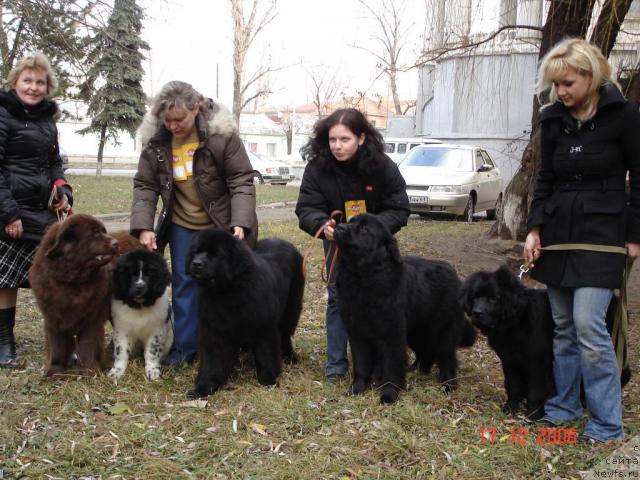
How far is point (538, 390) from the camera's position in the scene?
4461 mm

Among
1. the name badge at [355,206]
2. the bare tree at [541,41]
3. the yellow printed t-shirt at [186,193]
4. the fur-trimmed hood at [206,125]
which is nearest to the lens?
the name badge at [355,206]

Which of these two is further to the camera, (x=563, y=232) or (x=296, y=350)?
(x=296, y=350)

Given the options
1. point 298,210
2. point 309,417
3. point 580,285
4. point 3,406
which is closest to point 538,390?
point 580,285

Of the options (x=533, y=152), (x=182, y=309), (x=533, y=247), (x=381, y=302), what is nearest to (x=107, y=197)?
(x=533, y=152)

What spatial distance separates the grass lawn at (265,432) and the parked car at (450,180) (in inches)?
419

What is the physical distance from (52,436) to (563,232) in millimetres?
3434

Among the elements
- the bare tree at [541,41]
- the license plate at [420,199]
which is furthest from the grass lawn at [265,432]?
the license plate at [420,199]

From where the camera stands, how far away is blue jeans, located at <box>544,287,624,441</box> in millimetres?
3877

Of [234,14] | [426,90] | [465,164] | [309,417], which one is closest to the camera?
[309,417]

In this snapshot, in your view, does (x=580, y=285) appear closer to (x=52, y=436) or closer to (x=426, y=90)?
(x=52, y=436)

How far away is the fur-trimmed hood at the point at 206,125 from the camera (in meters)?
5.25

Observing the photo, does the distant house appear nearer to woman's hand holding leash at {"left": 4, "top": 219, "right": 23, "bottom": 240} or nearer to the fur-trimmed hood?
the fur-trimmed hood

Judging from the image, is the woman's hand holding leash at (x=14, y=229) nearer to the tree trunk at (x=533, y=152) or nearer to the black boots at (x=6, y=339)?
the black boots at (x=6, y=339)

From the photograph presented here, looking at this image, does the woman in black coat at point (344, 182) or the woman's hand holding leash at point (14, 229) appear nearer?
the woman in black coat at point (344, 182)
